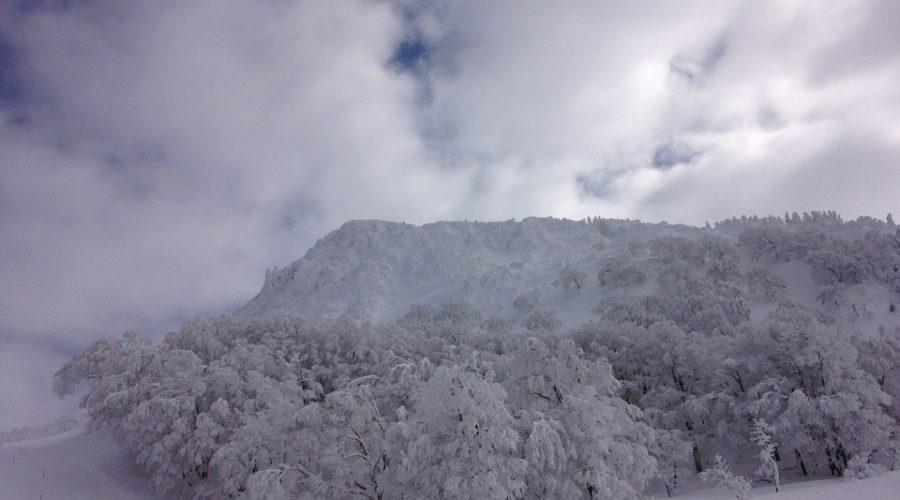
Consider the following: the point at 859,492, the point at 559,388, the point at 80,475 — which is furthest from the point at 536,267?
the point at 559,388

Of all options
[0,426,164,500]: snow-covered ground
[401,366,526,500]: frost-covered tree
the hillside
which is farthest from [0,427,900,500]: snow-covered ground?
[401,366,526,500]: frost-covered tree

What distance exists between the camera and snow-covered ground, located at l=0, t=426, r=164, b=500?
127ft

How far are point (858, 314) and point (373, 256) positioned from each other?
9821cm

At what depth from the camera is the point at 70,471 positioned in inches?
1697

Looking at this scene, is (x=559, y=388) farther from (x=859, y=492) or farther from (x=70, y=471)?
(x=70, y=471)

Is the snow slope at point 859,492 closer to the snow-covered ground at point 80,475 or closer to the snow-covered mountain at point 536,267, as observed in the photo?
the snow-covered ground at point 80,475

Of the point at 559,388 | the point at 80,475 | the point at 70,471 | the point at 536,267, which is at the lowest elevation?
the point at 80,475

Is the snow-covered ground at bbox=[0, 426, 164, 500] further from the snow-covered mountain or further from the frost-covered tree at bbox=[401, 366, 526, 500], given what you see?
the snow-covered mountain

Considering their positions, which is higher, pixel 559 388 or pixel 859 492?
pixel 559 388

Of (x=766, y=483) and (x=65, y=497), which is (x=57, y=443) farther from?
(x=766, y=483)

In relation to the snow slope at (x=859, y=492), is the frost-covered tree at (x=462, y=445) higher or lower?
higher

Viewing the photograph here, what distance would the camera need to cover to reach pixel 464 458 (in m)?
20.5

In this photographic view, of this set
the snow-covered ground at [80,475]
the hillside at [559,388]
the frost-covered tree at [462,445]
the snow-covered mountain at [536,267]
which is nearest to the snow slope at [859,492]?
the snow-covered ground at [80,475]

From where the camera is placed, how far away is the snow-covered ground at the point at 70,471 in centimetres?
3881
